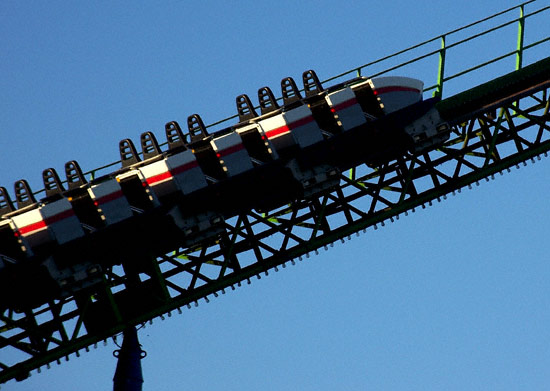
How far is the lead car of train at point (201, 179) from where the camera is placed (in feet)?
97.4

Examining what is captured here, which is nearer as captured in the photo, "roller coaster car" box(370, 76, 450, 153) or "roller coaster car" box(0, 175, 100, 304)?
"roller coaster car" box(0, 175, 100, 304)

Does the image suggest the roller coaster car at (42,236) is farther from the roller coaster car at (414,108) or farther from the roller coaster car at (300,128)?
the roller coaster car at (414,108)

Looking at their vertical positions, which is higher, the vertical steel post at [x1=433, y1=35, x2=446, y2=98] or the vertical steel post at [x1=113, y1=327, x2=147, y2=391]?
the vertical steel post at [x1=433, y1=35, x2=446, y2=98]

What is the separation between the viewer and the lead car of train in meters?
Result: 29.7

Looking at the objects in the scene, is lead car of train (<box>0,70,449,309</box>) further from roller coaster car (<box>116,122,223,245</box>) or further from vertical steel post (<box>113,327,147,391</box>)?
vertical steel post (<box>113,327,147,391</box>)

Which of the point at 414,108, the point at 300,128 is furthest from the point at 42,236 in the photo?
the point at 414,108

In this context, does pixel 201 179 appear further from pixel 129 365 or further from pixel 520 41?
pixel 520 41

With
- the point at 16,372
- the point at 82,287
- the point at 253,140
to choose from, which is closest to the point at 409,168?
the point at 253,140

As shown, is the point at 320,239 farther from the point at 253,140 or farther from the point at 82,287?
the point at 82,287

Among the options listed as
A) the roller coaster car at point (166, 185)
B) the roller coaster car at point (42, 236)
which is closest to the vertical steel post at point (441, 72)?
the roller coaster car at point (166, 185)

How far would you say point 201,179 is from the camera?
29984 millimetres

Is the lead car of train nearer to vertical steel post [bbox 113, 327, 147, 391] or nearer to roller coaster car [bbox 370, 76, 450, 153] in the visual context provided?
roller coaster car [bbox 370, 76, 450, 153]

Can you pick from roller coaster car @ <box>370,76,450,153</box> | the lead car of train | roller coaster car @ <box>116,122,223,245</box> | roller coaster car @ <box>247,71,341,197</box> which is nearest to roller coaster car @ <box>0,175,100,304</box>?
the lead car of train

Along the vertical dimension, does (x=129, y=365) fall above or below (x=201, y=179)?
below
